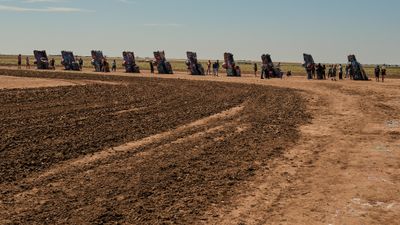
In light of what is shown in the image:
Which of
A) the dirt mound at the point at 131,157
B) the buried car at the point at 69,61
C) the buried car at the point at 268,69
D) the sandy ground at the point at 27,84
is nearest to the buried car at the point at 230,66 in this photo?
the buried car at the point at 268,69

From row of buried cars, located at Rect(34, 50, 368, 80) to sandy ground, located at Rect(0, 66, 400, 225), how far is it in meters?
37.0

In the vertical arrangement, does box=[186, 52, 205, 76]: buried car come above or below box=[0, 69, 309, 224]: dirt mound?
above

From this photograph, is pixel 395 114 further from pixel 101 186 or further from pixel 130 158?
pixel 101 186

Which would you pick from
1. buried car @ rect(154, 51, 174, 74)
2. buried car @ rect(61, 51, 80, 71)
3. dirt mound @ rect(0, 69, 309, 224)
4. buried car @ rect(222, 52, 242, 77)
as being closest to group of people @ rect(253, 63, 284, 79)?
buried car @ rect(222, 52, 242, 77)

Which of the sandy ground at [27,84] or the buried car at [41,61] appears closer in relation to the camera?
the sandy ground at [27,84]

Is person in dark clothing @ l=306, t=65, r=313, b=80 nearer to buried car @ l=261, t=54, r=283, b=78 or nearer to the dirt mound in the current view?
buried car @ l=261, t=54, r=283, b=78

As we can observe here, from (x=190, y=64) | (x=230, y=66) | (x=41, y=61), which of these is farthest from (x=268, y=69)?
(x=41, y=61)

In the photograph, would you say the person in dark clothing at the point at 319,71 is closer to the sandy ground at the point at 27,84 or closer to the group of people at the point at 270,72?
the group of people at the point at 270,72

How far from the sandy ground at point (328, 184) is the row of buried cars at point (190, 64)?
37.0m

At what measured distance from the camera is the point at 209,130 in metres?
15.5

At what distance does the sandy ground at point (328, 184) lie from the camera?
293 inches

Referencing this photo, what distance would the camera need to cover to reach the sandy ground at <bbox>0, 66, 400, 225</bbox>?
7449mm

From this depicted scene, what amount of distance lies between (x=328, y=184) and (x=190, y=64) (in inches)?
2071

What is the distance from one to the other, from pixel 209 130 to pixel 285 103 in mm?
10210
